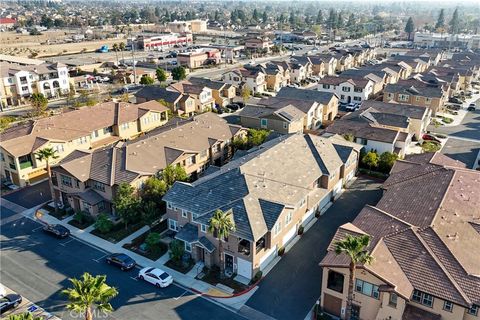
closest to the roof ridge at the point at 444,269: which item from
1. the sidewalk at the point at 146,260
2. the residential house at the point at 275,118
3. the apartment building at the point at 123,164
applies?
the sidewalk at the point at 146,260

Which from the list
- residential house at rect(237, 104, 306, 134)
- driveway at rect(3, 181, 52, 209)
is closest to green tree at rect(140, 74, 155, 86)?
residential house at rect(237, 104, 306, 134)

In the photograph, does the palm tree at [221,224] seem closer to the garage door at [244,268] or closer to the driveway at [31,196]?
the garage door at [244,268]

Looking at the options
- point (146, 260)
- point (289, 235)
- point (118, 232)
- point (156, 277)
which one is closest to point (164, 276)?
point (156, 277)

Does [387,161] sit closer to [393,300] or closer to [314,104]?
[314,104]

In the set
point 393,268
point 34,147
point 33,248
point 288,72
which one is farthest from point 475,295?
point 288,72

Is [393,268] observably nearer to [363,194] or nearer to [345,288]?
[345,288]

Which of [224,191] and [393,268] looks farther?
[224,191]
